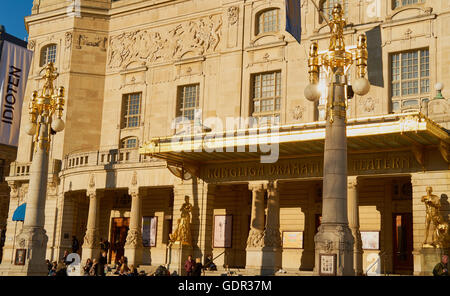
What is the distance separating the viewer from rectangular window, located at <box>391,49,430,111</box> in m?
30.5

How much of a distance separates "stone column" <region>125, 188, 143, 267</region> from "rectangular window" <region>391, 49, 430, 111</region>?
1514 centimetres

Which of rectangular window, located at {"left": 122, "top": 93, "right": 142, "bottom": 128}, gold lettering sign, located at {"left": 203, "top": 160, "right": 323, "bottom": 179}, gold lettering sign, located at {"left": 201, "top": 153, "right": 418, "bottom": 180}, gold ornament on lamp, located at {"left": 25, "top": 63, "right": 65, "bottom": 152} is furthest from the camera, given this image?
rectangular window, located at {"left": 122, "top": 93, "right": 142, "bottom": 128}

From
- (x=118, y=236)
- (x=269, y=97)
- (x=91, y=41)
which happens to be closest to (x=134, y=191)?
(x=118, y=236)

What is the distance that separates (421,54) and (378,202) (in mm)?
8034

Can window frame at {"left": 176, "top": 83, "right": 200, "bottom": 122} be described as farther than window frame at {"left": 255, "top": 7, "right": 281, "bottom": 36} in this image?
Yes

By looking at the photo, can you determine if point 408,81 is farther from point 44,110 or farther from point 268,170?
point 44,110

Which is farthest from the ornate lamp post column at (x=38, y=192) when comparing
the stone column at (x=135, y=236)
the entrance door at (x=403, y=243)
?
the entrance door at (x=403, y=243)

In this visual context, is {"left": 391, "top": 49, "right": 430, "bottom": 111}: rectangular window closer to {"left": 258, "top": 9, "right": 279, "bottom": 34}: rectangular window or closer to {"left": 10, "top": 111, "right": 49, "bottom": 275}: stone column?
{"left": 258, "top": 9, "right": 279, "bottom": 34}: rectangular window

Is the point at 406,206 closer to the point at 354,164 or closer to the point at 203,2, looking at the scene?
the point at 354,164

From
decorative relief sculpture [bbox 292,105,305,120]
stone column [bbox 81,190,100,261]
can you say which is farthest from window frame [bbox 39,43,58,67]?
decorative relief sculpture [bbox 292,105,305,120]

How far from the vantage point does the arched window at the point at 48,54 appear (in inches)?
1741

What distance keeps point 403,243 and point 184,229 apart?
11.2 metres
